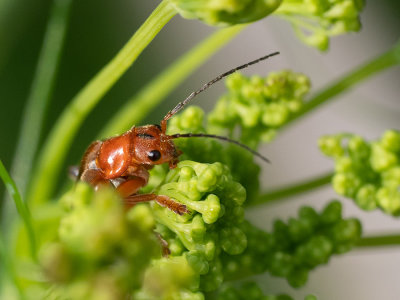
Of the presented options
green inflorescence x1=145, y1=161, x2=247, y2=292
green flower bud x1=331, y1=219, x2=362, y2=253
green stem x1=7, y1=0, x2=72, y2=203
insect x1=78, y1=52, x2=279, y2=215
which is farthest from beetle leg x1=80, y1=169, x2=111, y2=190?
green flower bud x1=331, y1=219, x2=362, y2=253

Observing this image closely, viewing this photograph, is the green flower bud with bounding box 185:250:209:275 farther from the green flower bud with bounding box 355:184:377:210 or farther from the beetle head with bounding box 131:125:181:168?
the green flower bud with bounding box 355:184:377:210

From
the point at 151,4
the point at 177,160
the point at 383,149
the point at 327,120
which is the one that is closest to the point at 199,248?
the point at 177,160

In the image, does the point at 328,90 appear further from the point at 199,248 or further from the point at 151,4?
the point at 151,4

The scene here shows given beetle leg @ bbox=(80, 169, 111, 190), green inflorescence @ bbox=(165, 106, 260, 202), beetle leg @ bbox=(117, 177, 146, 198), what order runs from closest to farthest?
green inflorescence @ bbox=(165, 106, 260, 202) → beetle leg @ bbox=(117, 177, 146, 198) → beetle leg @ bbox=(80, 169, 111, 190)

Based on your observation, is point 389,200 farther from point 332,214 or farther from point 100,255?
point 100,255

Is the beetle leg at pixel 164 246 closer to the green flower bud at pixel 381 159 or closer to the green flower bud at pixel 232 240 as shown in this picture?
the green flower bud at pixel 232 240

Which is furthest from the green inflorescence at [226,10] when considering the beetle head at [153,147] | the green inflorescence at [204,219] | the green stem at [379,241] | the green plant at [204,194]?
the green stem at [379,241]
